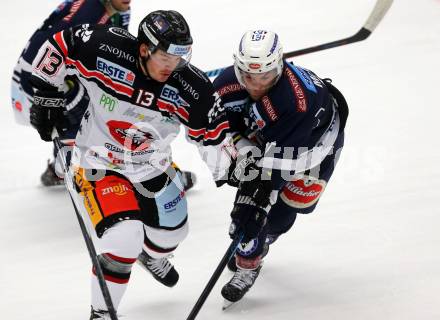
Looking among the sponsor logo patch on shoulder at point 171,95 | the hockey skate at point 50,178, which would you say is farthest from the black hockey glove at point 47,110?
the hockey skate at point 50,178

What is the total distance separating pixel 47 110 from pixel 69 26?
1119 millimetres

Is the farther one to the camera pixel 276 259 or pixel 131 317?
pixel 276 259

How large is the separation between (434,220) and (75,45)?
2125mm

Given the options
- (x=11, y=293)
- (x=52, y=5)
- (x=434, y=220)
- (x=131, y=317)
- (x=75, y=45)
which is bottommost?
(x=52, y=5)

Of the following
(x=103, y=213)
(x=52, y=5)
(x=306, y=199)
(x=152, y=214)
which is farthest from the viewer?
(x=52, y=5)

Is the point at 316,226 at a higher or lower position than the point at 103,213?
lower

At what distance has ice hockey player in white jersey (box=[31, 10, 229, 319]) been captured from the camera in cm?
309

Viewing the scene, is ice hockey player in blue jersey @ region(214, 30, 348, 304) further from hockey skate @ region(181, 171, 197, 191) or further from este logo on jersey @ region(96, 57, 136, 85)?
hockey skate @ region(181, 171, 197, 191)

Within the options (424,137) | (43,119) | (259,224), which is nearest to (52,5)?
(424,137)

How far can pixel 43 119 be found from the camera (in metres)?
3.33

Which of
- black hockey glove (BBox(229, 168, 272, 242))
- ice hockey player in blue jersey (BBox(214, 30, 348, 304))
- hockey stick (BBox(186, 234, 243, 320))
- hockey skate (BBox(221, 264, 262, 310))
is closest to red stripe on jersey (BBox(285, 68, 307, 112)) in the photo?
ice hockey player in blue jersey (BBox(214, 30, 348, 304))

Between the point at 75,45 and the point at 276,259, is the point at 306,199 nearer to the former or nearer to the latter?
the point at 276,259

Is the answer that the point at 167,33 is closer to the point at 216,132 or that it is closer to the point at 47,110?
the point at 216,132

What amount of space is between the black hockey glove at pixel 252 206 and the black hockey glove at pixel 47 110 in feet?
2.64
